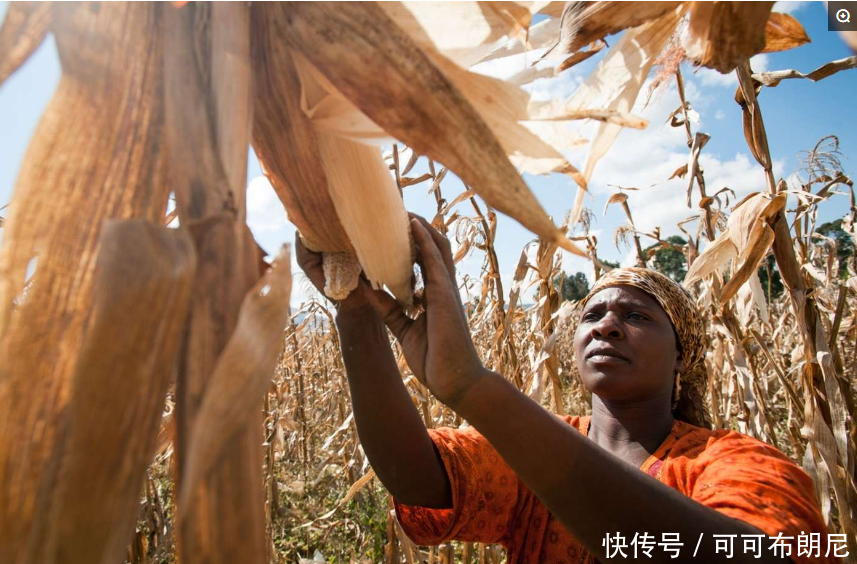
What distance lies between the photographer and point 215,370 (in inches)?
12.2

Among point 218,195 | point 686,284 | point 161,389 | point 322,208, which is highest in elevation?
point 686,284

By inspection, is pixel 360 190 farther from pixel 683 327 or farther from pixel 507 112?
pixel 683 327

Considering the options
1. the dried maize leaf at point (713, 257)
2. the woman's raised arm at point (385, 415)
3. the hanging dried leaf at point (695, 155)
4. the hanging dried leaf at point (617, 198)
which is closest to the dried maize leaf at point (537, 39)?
the woman's raised arm at point (385, 415)

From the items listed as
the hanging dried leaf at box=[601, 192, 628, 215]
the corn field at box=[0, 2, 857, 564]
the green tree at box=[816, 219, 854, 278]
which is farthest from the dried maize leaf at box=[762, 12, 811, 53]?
the green tree at box=[816, 219, 854, 278]

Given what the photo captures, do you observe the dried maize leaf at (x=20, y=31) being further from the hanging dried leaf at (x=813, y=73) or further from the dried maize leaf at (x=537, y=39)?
the hanging dried leaf at (x=813, y=73)

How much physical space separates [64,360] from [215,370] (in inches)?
5.0

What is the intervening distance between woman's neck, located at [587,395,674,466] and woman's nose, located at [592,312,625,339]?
0.18 m

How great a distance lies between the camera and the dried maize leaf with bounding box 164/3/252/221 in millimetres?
350

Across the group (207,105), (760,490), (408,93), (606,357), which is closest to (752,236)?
(606,357)

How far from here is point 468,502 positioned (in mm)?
1132

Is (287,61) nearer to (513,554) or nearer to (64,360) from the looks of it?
(64,360)

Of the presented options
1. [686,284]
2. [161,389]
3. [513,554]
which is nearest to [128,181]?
[161,389]

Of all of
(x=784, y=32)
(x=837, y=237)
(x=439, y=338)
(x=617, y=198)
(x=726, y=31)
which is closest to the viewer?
(x=726, y=31)

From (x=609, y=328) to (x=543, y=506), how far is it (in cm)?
47
